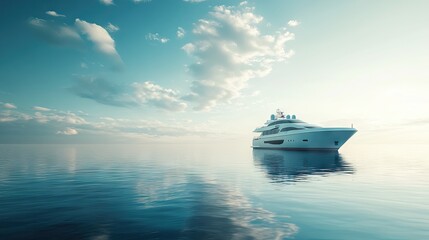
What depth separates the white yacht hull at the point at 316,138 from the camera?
163ft

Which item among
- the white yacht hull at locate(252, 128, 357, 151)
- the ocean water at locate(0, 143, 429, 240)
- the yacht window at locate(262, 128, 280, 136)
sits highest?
the yacht window at locate(262, 128, 280, 136)

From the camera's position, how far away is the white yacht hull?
49750 millimetres

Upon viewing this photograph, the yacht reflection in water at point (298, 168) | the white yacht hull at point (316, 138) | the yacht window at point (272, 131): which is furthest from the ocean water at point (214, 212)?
the yacht window at point (272, 131)

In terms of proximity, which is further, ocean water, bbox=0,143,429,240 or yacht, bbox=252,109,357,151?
yacht, bbox=252,109,357,151

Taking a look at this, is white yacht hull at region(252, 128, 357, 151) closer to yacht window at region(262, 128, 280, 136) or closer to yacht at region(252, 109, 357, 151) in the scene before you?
yacht at region(252, 109, 357, 151)

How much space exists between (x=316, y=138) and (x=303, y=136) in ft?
9.40

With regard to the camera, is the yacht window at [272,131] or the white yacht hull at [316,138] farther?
the yacht window at [272,131]

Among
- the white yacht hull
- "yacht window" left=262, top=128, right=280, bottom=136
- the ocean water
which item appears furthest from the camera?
"yacht window" left=262, top=128, right=280, bottom=136

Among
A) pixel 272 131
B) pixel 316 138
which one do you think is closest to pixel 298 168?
pixel 316 138

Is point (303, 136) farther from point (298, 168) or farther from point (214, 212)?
point (214, 212)

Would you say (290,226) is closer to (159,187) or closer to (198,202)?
(198,202)

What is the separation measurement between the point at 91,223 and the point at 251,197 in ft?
24.3

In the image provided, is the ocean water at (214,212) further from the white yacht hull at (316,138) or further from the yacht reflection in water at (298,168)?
the white yacht hull at (316,138)

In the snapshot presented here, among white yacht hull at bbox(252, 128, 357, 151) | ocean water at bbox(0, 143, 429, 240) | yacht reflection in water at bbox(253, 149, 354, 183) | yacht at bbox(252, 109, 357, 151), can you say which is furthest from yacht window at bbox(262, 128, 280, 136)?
ocean water at bbox(0, 143, 429, 240)
